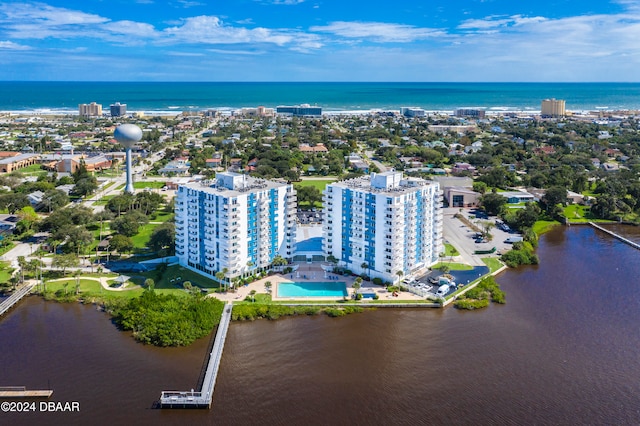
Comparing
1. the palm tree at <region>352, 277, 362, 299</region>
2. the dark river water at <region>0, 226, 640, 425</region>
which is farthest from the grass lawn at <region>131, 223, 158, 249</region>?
the palm tree at <region>352, 277, 362, 299</region>

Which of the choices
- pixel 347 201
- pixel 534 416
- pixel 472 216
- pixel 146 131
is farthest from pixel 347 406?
pixel 146 131

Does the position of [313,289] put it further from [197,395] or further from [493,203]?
[493,203]

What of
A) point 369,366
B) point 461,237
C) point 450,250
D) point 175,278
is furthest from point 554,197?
point 175,278

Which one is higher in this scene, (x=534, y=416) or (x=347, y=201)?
(x=347, y=201)

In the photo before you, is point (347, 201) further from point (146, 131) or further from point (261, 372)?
point (146, 131)

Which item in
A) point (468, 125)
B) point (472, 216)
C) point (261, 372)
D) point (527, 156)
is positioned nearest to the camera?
point (261, 372)

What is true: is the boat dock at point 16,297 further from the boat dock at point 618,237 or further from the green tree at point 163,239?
the boat dock at point 618,237
